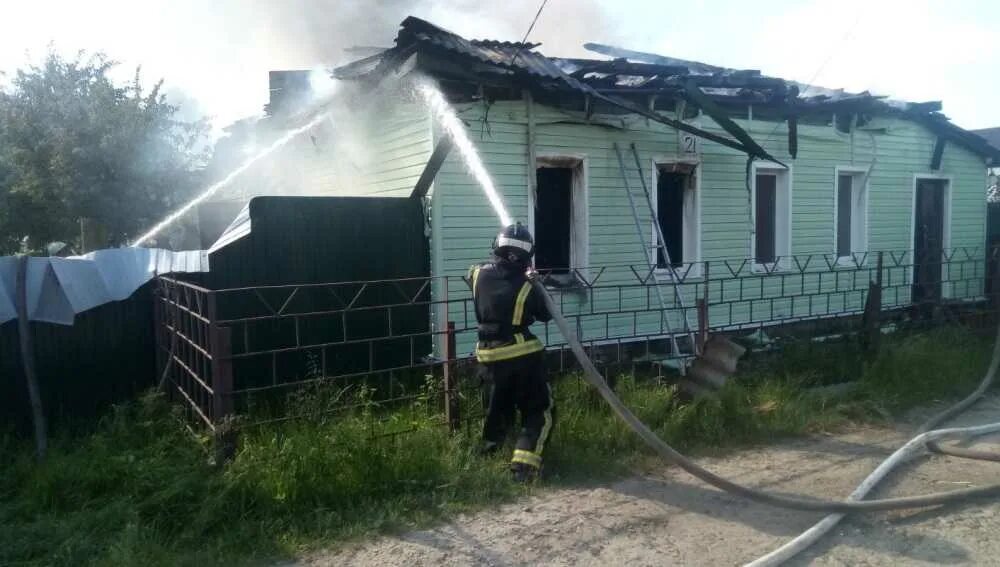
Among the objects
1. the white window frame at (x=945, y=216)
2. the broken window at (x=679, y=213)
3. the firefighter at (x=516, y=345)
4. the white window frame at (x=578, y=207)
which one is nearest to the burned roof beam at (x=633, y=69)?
the white window frame at (x=578, y=207)

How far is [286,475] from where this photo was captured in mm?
4645

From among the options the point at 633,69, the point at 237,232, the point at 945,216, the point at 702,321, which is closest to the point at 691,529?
the point at 702,321

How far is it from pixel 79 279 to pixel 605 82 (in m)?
5.62

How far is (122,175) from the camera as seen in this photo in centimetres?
1407

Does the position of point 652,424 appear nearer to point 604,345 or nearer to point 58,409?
point 604,345

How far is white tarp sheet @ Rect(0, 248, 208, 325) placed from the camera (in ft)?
18.6

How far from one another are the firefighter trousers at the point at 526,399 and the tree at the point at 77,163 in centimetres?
1031

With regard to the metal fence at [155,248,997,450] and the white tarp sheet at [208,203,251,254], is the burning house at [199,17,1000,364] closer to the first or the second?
the metal fence at [155,248,997,450]

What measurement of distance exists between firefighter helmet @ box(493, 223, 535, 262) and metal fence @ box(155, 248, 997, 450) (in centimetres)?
50

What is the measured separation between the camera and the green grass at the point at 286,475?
4.18 metres

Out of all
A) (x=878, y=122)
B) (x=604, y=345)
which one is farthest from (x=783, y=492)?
(x=878, y=122)

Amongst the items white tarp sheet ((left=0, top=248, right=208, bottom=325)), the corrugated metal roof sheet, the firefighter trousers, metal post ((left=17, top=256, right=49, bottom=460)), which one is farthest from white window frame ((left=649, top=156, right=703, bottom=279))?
metal post ((left=17, top=256, right=49, bottom=460))

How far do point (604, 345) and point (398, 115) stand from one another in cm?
348

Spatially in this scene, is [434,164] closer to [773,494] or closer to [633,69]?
[633,69]
